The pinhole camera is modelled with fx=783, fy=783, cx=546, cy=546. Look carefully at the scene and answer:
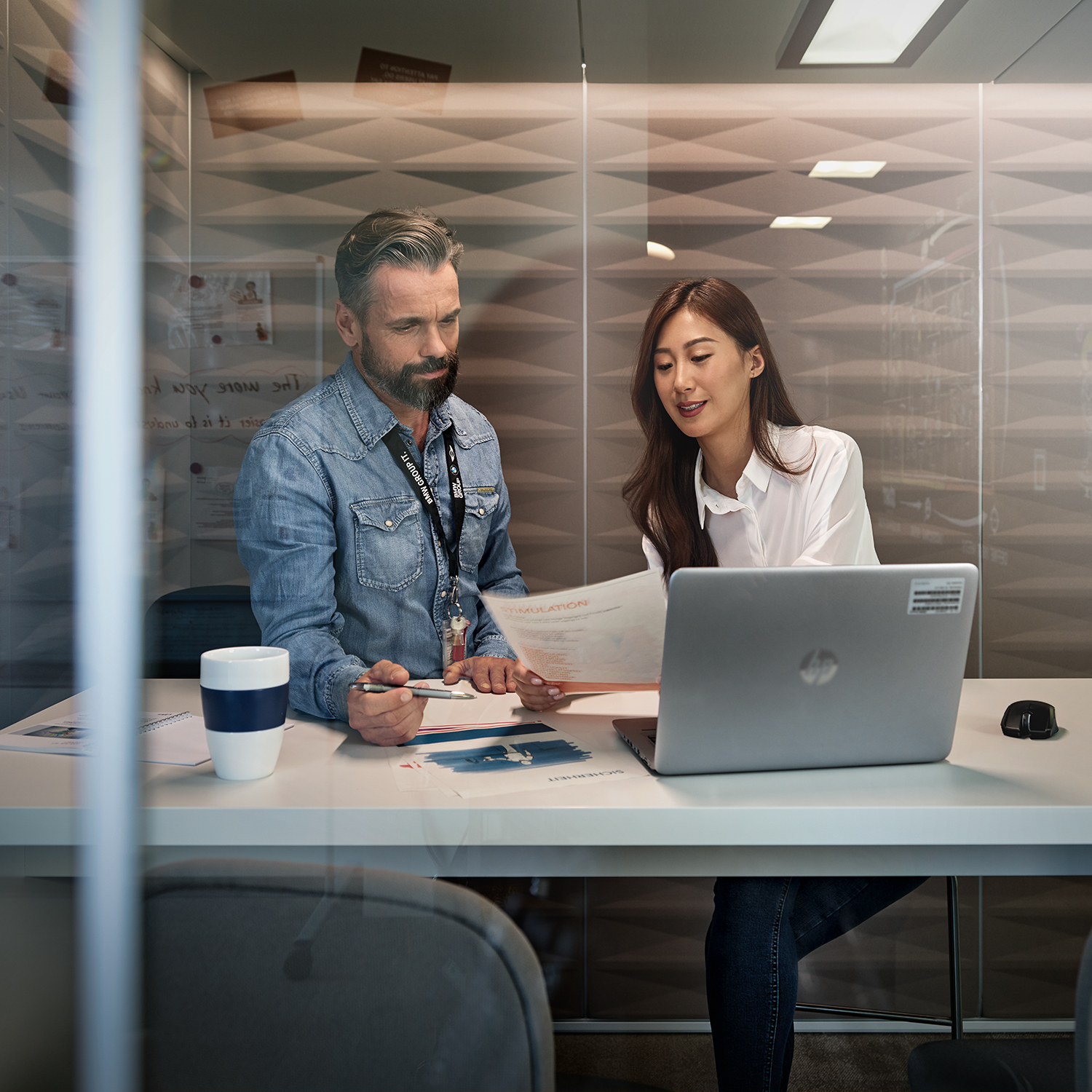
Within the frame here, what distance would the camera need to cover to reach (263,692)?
3.09ft

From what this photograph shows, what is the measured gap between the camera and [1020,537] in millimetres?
1184

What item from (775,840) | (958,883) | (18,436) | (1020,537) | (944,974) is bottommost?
(944,974)

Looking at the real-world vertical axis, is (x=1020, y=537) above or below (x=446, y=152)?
below

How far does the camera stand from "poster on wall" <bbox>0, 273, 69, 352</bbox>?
91 centimetres

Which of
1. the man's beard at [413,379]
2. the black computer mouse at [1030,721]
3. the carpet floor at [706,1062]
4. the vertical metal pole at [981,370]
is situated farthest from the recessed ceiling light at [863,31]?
the carpet floor at [706,1062]

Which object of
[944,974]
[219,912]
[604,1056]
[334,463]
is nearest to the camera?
[219,912]

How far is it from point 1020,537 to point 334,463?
1009 millimetres

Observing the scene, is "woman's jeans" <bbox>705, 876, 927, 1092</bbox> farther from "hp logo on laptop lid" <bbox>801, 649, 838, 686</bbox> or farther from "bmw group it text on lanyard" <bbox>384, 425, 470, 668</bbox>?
"bmw group it text on lanyard" <bbox>384, 425, 470, 668</bbox>

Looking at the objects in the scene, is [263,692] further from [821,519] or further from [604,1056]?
[821,519]

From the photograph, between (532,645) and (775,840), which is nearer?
(775,840)

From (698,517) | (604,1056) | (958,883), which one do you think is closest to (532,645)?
(698,517)

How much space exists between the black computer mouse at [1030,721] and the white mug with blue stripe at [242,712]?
99cm

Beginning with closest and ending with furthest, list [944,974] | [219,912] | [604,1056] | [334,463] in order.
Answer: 1. [219,912]
2. [604,1056]
3. [334,463]
4. [944,974]

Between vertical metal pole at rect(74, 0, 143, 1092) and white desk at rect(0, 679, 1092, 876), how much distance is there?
3 cm
